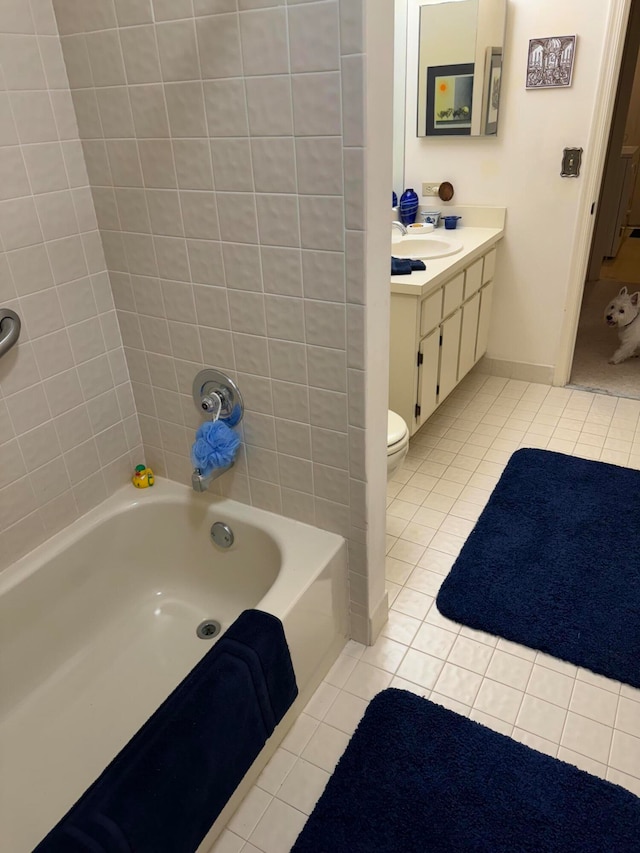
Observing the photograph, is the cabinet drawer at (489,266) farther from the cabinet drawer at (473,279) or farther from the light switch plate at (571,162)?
the light switch plate at (571,162)

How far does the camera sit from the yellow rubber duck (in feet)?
6.15

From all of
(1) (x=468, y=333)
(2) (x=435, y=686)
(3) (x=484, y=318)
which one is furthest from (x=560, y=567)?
(3) (x=484, y=318)

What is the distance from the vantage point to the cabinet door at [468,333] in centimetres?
284

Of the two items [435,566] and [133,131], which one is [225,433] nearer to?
[133,131]

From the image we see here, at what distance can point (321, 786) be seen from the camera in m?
1.43

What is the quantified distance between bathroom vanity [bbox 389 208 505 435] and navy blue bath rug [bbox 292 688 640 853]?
1.29 metres

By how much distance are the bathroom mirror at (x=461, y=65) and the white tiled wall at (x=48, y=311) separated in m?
1.93

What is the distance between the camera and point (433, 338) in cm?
247

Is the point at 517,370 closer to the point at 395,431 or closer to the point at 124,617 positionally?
the point at 395,431

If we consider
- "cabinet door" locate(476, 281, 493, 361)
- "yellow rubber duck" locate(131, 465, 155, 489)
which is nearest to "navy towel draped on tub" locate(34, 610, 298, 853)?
"yellow rubber duck" locate(131, 465, 155, 489)

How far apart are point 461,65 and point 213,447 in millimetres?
2241

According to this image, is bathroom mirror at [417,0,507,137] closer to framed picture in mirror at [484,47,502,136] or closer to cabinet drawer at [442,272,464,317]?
framed picture in mirror at [484,47,502,136]

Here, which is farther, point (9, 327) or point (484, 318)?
point (484, 318)

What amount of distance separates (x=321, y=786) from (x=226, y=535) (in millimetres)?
685
